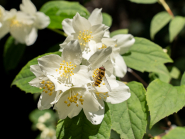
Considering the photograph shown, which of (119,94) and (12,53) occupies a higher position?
(119,94)

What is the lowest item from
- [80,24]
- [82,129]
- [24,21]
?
[82,129]

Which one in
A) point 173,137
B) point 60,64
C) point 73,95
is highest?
point 60,64

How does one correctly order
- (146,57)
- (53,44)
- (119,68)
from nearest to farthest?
(119,68)
(146,57)
(53,44)

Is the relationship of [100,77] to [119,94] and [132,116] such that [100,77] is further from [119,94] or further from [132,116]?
[132,116]

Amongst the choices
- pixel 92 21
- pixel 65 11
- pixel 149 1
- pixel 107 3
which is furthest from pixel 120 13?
pixel 92 21

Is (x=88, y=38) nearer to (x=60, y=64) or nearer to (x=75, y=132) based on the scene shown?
(x=60, y=64)

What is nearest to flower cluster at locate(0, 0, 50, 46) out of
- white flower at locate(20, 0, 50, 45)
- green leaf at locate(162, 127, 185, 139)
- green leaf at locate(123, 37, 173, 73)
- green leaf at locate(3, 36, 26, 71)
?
white flower at locate(20, 0, 50, 45)

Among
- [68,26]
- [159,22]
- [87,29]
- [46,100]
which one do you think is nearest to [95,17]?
[87,29]

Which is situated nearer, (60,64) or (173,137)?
(60,64)

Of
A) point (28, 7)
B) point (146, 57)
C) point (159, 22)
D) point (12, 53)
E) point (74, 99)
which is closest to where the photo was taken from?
point (74, 99)
